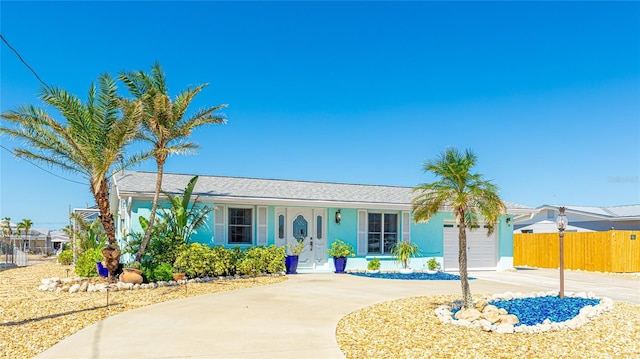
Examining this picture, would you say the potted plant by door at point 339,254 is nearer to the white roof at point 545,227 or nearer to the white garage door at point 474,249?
the white garage door at point 474,249

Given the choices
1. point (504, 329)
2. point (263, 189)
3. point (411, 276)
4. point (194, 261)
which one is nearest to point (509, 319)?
point (504, 329)

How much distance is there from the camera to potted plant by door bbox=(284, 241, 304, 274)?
17.2m

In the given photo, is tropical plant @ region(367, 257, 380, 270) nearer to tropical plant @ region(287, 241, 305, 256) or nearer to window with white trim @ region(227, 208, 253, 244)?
tropical plant @ region(287, 241, 305, 256)

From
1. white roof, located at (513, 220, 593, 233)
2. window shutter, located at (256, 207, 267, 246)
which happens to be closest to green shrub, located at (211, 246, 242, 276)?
window shutter, located at (256, 207, 267, 246)

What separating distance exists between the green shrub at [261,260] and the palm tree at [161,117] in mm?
2966

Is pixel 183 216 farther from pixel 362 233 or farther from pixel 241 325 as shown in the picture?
pixel 241 325

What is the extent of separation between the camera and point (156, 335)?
7465 mm

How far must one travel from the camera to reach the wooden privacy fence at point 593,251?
68.7 ft

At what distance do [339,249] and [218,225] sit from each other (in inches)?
171

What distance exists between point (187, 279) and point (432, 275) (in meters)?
8.23

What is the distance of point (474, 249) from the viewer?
20.5 meters

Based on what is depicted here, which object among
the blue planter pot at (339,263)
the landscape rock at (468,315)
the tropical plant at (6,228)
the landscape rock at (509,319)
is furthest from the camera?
the tropical plant at (6,228)

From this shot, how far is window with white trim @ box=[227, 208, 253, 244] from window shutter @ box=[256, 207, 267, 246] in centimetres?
28

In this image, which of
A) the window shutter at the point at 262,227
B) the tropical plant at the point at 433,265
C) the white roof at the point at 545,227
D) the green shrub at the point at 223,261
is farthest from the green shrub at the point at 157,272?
the white roof at the point at 545,227
